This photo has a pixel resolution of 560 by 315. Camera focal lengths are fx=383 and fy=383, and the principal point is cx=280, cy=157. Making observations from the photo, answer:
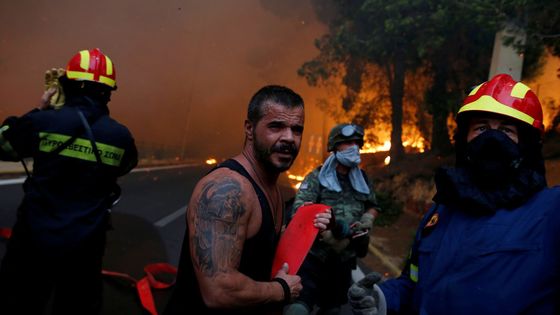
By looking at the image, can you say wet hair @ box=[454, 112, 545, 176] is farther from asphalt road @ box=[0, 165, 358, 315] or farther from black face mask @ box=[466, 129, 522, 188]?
asphalt road @ box=[0, 165, 358, 315]

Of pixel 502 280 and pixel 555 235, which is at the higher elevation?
pixel 555 235

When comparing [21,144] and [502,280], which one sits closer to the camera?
[502,280]

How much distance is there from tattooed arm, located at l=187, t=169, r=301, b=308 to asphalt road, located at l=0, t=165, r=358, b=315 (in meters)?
2.47

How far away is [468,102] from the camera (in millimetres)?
2113

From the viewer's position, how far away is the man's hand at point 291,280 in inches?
75.6

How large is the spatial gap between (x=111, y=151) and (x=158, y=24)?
201 ft

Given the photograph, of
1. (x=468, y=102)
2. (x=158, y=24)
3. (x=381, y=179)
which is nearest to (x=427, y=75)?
(x=381, y=179)

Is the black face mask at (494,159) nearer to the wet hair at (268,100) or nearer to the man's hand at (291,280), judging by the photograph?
the wet hair at (268,100)

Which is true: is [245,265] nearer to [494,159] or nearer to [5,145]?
[494,159]

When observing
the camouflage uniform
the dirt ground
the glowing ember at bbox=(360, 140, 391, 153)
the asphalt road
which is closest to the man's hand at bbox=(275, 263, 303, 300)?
the camouflage uniform

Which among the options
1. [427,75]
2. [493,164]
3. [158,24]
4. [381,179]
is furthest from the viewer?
[158,24]

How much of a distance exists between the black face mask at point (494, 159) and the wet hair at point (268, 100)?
0.93 meters

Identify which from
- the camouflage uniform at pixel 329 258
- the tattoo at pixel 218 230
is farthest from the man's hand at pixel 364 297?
the camouflage uniform at pixel 329 258

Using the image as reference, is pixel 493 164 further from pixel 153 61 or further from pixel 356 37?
pixel 153 61
